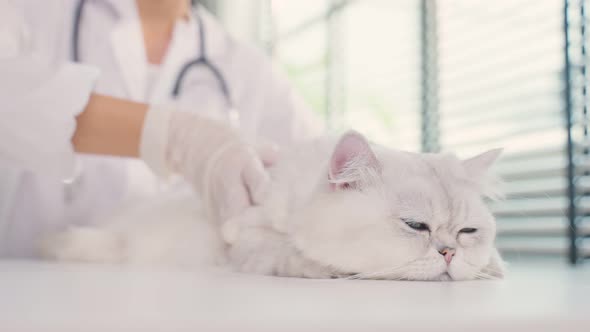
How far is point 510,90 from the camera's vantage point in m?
2.11

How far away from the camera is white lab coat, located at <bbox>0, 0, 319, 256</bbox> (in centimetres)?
125

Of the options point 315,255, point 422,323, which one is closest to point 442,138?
point 315,255

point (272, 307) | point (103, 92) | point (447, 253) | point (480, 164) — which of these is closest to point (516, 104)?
point (480, 164)

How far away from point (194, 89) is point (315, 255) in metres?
1.11

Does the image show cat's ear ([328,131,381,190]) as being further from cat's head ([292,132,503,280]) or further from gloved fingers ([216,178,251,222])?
gloved fingers ([216,178,251,222])

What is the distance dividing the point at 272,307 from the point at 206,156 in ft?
2.73

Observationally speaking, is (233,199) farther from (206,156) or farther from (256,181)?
(206,156)

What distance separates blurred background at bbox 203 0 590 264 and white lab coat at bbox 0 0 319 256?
0.65 metres

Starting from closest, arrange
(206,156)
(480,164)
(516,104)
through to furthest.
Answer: (480,164), (206,156), (516,104)

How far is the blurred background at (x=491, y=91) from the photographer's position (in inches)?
66.7

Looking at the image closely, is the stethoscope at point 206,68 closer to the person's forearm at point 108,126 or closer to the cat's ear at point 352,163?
the person's forearm at point 108,126

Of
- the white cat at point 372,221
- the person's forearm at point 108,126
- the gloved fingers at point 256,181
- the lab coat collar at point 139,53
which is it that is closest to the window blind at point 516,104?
the white cat at point 372,221

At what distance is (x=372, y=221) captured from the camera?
910 mm

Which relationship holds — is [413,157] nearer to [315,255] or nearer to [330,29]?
[315,255]
